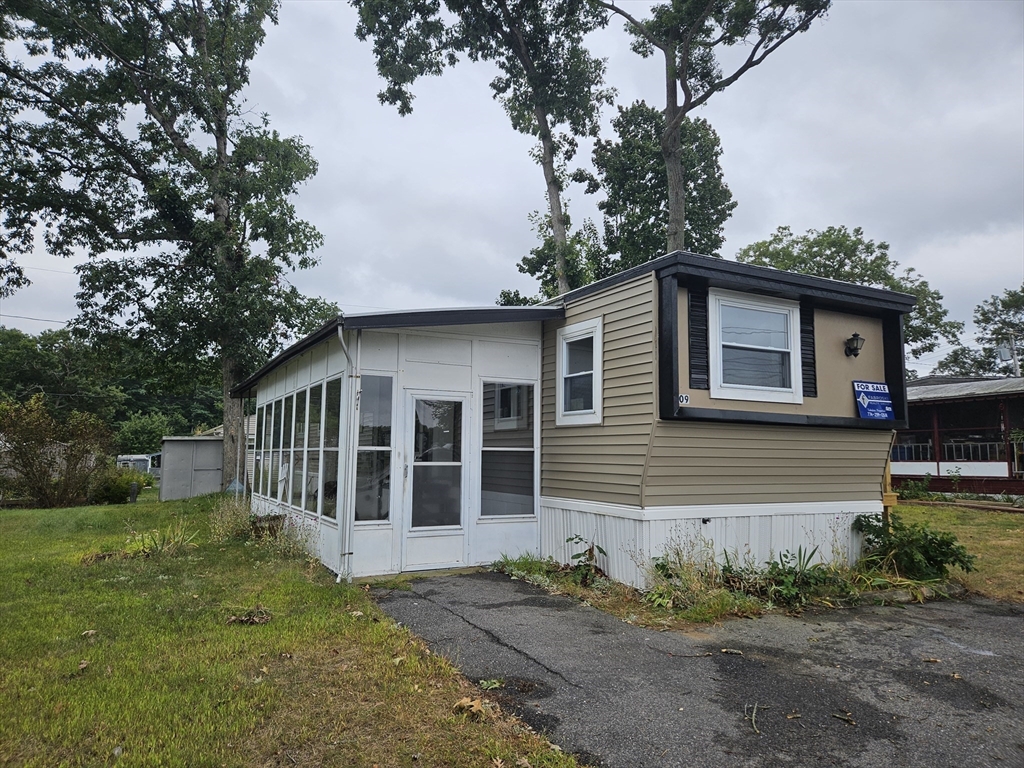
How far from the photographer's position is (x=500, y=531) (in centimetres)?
779

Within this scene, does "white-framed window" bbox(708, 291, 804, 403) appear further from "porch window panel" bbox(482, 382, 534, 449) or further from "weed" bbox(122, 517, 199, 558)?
"weed" bbox(122, 517, 199, 558)

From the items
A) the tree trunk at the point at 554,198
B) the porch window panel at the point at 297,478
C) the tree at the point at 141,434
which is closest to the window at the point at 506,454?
the porch window panel at the point at 297,478

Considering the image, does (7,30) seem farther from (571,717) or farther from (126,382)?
(126,382)

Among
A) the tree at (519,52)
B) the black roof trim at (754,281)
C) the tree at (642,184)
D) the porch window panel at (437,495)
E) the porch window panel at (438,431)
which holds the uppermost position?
the tree at (519,52)

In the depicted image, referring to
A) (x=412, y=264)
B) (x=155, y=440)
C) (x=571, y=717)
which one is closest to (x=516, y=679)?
(x=571, y=717)

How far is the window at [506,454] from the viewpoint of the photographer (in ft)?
25.5

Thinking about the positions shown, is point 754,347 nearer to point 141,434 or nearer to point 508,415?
point 508,415

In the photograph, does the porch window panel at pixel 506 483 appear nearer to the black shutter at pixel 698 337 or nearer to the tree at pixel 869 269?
the black shutter at pixel 698 337

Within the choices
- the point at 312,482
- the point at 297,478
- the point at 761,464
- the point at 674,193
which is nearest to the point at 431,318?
the point at 312,482

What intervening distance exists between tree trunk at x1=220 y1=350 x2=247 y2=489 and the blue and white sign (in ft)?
49.0

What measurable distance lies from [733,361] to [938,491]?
46.4 feet

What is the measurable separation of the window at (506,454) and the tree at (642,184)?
13461mm

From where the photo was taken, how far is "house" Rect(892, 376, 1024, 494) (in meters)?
15.6

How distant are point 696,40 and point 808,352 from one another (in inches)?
451
